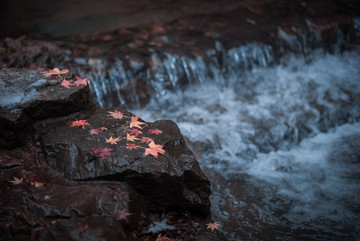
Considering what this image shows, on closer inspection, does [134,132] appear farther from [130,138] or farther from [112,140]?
[112,140]

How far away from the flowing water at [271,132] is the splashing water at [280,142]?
0.01 meters

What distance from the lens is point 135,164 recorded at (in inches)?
100

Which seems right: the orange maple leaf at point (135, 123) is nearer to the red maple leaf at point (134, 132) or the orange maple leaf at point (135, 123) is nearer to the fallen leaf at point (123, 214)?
the red maple leaf at point (134, 132)

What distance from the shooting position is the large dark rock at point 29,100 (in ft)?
8.69

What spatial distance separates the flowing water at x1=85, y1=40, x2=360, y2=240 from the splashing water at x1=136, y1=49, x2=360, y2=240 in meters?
0.01

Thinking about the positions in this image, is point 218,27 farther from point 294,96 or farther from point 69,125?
point 69,125

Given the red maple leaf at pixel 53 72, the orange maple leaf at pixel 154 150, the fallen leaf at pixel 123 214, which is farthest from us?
the red maple leaf at pixel 53 72

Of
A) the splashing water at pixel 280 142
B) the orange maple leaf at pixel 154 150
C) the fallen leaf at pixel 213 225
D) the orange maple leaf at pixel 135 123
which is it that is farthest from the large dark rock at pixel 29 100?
the splashing water at pixel 280 142

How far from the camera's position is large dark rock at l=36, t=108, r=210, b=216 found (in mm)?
2531

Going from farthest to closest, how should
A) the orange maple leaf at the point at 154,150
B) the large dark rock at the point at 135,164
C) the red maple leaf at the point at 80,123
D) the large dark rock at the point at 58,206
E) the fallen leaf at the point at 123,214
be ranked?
the red maple leaf at the point at 80,123, the orange maple leaf at the point at 154,150, the large dark rock at the point at 135,164, the fallen leaf at the point at 123,214, the large dark rock at the point at 58,206

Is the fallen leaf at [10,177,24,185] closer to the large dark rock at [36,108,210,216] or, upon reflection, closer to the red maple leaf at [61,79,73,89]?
the large dark rock at [36,108,210,216]

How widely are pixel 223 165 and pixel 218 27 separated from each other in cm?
367

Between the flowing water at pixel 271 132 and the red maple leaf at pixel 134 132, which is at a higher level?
the red maple leaf at pixel 134 132

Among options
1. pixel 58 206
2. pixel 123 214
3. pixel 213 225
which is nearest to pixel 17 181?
pixel 58 206
